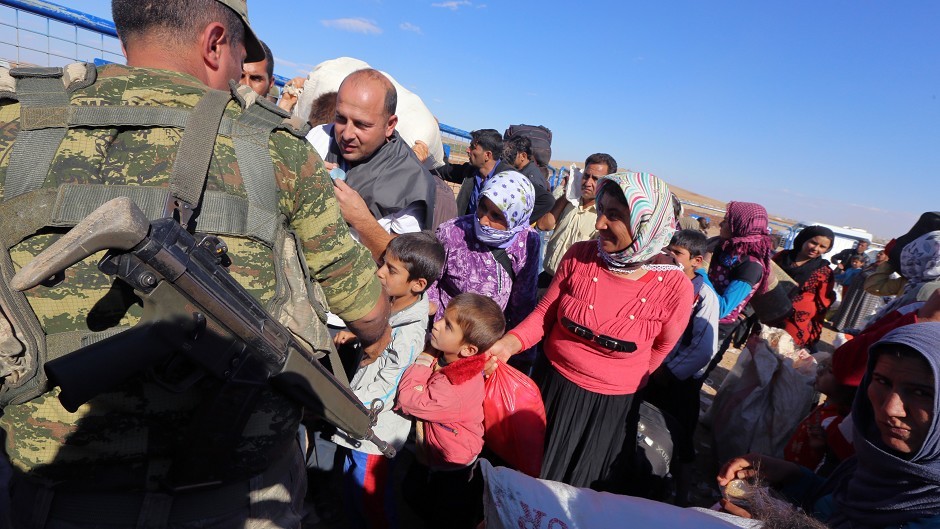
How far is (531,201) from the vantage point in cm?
298

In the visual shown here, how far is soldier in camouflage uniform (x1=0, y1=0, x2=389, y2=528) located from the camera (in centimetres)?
107

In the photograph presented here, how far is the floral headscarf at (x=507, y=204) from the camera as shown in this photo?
282cm

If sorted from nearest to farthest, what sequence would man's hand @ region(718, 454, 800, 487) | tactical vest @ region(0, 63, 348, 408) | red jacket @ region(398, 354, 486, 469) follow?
tactical vest @ region(0, 63, 348, 408) → man's hand @ region(718, 454, 800, 487) → red jacket @ region(398, 354, 486, 469)

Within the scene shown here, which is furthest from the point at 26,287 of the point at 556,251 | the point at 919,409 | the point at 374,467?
the point at 556,251

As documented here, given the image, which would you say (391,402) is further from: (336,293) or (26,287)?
(26,287)

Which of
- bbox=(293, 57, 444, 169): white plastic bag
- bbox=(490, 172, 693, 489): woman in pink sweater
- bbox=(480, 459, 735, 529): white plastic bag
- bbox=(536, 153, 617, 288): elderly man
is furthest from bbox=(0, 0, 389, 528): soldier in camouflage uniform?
bbox=(536, 153, 617, 288): elderly man

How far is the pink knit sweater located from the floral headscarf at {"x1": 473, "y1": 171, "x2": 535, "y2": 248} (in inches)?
18.9

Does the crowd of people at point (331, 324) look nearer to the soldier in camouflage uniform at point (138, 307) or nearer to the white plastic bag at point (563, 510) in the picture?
the soldier in camouflage uniform at point (138, 307)

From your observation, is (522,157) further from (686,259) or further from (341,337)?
(341,337)

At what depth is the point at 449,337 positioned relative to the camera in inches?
93.0

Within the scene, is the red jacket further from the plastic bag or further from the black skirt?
the black skirt

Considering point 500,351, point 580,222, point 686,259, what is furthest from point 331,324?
point 580,222

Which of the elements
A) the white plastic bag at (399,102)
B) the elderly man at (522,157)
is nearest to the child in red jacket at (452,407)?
the white plastic bag at (399,102)

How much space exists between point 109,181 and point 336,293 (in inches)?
24.8
